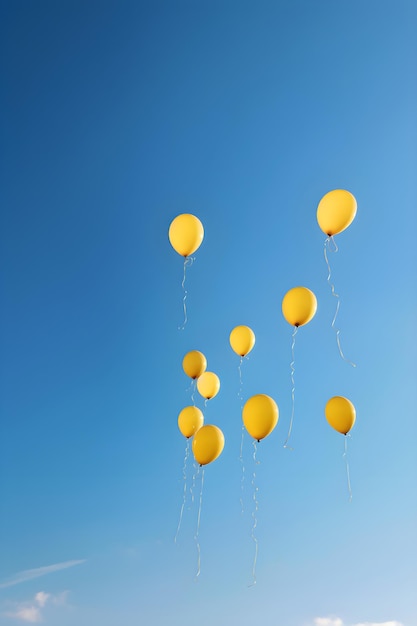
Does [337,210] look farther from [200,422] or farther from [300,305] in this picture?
[200,422]

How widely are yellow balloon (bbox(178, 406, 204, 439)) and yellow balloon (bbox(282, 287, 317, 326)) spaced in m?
1.92

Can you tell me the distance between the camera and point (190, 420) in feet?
27.8

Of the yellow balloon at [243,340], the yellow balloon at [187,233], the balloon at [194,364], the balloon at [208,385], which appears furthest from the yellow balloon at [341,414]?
the yellow balloon at [187,233]

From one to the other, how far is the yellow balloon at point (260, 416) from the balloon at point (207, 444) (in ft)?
1.35

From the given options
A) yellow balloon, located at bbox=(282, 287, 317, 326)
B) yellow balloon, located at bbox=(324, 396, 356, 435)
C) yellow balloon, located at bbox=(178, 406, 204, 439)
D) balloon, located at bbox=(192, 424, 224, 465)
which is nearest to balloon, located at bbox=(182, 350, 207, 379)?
yellow balloon, located at bbox=(178, 406, 204, 439)

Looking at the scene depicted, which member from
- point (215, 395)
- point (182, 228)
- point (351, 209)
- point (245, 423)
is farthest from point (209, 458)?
point (351, 209)

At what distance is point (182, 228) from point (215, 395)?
8.32 feet

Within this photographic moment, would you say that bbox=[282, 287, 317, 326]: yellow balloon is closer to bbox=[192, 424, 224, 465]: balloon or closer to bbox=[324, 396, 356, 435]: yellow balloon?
bbox=[324, 396, 356, 435]: yellow balloon

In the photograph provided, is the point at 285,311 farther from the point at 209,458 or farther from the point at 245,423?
the point at 209,458

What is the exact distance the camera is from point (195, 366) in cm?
867

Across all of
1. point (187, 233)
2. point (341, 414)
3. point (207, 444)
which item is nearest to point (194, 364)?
point (207, 444)

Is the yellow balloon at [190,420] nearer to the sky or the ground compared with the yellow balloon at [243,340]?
nearer to the ground

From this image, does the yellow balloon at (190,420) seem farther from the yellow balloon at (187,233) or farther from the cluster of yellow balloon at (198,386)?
the yellow balloon at (187,233)

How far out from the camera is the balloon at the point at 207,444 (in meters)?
7.61
